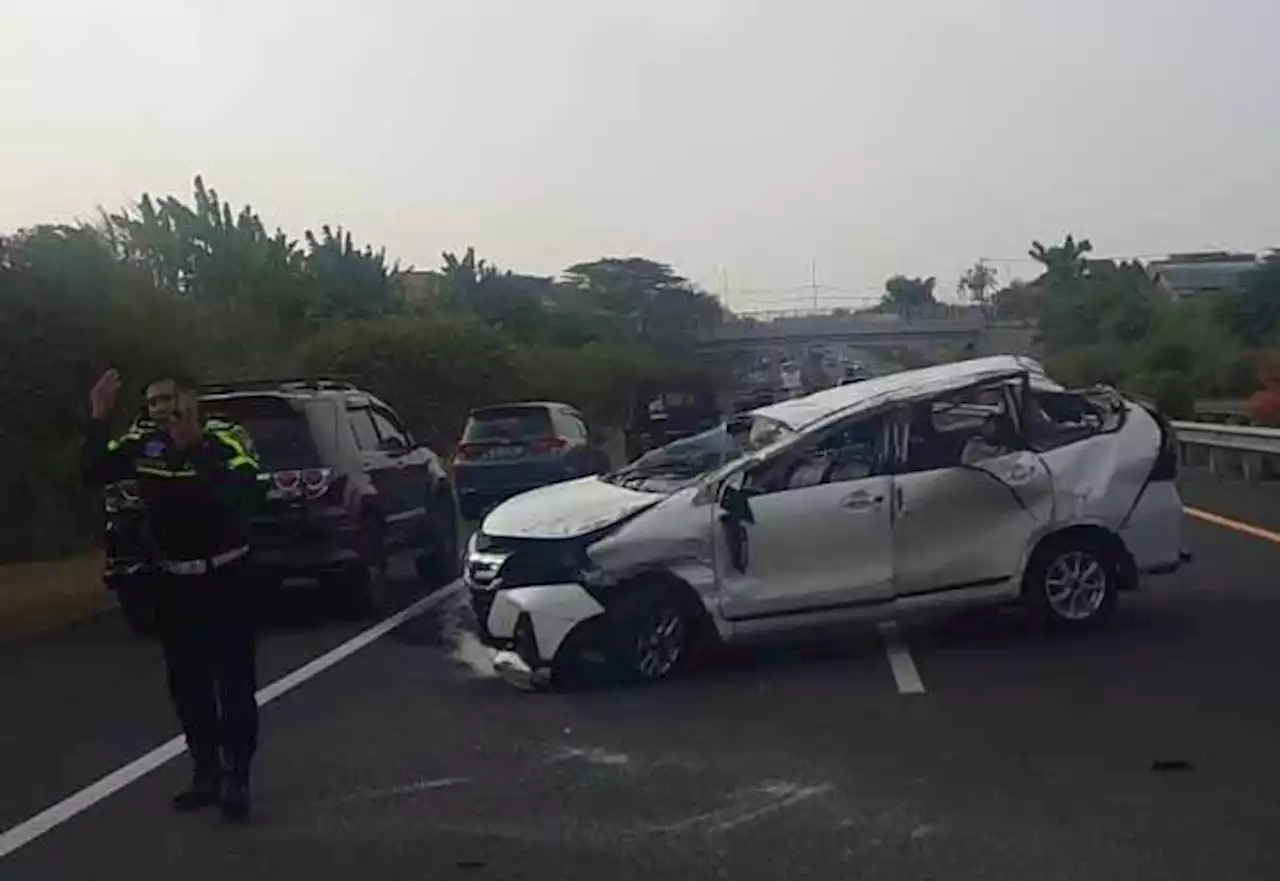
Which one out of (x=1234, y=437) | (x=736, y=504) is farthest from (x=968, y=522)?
(x=1234, y=437)

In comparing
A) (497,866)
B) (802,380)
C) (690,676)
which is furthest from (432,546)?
(802,380)

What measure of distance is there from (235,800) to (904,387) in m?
5.95

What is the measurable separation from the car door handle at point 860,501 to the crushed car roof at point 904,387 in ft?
1.77

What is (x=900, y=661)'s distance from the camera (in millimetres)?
12391

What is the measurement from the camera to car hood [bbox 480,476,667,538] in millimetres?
11984

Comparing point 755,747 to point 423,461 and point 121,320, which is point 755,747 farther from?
point 121,320

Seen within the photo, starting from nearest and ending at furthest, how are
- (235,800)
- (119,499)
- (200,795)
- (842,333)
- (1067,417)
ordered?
(235,800)
(200,795)
(1067,417)
(119,499)
(842,333)

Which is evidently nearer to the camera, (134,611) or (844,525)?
(844,525)

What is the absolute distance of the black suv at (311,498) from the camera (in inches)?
607

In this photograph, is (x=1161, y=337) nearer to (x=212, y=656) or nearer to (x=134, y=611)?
(x=134, y=611)

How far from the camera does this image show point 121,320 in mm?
24672

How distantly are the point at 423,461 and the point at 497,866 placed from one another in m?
11.3

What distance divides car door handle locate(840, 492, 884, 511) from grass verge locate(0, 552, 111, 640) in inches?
289

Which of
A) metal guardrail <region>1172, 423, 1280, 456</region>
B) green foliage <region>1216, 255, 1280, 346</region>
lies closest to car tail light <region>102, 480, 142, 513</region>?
metal guardrail <region>1172, 423, 1280, 456</region>
